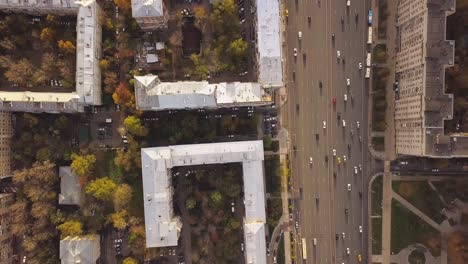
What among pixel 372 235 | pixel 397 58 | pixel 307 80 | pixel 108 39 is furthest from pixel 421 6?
pixel 108 39

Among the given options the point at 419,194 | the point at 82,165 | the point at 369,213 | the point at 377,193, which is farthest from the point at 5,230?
the point at 419,194

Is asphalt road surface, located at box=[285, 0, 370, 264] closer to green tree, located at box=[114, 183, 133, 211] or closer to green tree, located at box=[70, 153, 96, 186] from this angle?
green tree, located at box=[114, 183, 133, 211]

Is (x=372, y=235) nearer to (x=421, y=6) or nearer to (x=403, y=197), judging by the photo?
(x=403, y=197)

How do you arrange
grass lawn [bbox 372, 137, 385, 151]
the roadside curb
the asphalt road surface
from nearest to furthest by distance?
the asphalt road surface, grass lawn [bbox 372, 137, 385, 151], the roadside curb

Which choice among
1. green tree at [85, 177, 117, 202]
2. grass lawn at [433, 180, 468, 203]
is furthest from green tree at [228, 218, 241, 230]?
grass lawn at [433, 180, 468, 203]

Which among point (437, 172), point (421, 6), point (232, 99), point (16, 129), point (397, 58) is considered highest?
point (421, 6)

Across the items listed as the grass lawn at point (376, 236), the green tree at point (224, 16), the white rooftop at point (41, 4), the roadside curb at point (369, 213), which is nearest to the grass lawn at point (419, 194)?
the roadside curb at point (369, 213)
